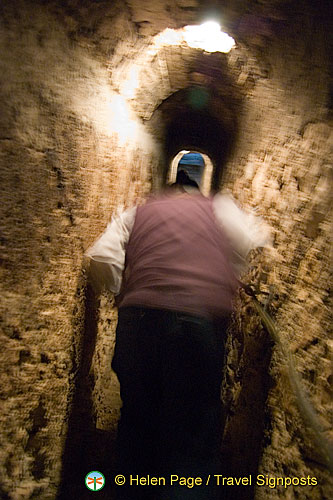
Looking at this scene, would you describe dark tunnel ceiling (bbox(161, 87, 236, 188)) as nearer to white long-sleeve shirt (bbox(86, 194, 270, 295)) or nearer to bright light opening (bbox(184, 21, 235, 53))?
bright light opening (bbox(184, 21, 235, 53))

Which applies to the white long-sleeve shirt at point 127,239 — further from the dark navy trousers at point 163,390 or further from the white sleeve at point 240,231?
the dark navy trousers at point 163,390

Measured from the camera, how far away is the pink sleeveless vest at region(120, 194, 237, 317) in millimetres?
1327

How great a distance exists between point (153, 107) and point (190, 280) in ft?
4.65

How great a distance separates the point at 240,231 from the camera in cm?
135

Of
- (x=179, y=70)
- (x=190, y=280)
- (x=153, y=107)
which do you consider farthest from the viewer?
(x=153, y=107)

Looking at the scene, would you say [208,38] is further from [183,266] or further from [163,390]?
[163,390]

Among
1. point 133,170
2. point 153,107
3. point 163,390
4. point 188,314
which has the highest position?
point 153,107

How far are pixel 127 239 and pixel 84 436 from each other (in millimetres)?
1151

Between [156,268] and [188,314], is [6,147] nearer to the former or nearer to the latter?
[156,268]

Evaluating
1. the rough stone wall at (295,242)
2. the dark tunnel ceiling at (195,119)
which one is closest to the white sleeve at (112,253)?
the rough stone wall at (295,242)

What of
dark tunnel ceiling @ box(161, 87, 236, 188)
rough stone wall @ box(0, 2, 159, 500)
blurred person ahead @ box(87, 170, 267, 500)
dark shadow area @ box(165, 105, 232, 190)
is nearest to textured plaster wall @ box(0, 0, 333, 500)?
rough stone wall @ box(0, 2, 159, 500)

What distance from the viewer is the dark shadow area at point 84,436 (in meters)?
1.55

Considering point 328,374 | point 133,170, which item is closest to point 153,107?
point 133,170

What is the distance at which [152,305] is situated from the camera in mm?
1352
